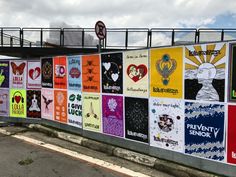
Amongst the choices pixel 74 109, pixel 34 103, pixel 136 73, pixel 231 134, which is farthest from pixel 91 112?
pixel 231 134

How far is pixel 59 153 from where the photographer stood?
233 inches

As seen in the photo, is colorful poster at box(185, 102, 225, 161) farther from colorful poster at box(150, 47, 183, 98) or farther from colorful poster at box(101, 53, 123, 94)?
colorful poster at box(101, 53, 123, 94)

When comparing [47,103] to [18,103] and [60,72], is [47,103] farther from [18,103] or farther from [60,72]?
[18,103]

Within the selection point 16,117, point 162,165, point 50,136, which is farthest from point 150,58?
point 16,117

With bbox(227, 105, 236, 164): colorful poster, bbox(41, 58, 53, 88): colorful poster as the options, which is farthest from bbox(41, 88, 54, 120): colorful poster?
bbox(227, 105, 236, 164): colorful poster

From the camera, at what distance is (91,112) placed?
661cm

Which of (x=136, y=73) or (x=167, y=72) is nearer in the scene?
(x=167, y=72)

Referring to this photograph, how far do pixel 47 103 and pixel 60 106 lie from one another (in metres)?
0.66

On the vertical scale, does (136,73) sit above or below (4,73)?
below

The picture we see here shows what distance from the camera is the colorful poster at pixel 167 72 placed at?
474 centimetres

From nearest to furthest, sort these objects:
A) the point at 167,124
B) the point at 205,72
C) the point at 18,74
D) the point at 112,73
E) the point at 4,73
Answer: the point at 205,72, the point at 167,124, the point at 112,73, the point at 18,74, the point at 4,73

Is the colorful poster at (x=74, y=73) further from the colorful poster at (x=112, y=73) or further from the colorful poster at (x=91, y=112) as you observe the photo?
the colorful poster at (x=112, y=73)

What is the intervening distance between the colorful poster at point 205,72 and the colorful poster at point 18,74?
570cm

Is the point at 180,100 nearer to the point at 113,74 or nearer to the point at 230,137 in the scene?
the point at 230,137
